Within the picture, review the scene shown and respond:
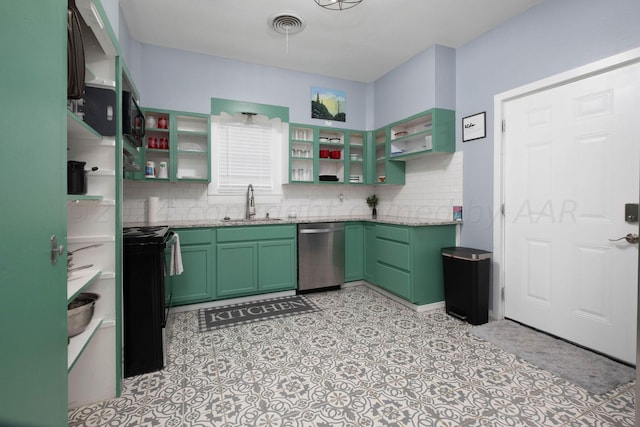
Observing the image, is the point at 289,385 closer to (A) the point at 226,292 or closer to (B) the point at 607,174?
(A) the point at 226,292

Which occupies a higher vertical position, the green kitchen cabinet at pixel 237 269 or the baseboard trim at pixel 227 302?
the green kitchen cabinet at pixel 237 269

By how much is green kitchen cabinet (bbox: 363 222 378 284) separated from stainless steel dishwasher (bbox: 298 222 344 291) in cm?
36

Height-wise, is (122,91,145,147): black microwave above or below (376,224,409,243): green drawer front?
above

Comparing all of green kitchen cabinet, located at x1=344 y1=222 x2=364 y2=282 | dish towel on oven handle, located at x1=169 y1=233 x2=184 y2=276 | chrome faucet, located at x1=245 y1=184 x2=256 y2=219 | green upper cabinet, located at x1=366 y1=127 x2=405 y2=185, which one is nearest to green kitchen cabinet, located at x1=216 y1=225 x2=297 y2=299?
chrome faucet, located at x1=245 y1=184 x2=256 y2=219

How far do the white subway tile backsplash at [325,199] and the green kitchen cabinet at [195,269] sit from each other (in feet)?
2.09

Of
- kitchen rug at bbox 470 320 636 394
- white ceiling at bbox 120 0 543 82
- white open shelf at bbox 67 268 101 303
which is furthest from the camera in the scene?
white ceiling at bbox 120 0 543 82

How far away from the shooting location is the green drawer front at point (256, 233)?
3656mm

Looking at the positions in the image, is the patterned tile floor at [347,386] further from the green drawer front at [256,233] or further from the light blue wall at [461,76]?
the light blue wall at [461,76]

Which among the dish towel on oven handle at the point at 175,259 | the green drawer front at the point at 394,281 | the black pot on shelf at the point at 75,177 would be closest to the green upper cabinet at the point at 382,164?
the green drawer front at the point at 394,281

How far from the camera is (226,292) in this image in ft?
12.1

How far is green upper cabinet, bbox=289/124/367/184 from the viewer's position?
4512 mm

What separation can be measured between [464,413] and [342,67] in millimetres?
4153

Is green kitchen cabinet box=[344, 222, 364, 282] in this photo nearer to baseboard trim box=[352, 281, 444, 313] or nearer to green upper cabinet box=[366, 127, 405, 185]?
baseboard trim box=[352, 281, 444, 313]

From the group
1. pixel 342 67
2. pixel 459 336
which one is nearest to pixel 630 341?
pixel 459 336
